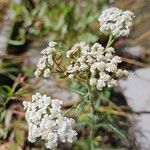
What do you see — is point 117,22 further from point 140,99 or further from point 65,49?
point 140,99

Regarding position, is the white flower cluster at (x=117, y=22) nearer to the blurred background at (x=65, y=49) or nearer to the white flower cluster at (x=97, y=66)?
the white flower cluster at (x=97, y=66)

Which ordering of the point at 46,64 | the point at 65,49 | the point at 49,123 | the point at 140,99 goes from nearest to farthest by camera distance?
1. the point at 49,123
2. the point at 46,64
3. the point at 65,49
4. the point at 140,99

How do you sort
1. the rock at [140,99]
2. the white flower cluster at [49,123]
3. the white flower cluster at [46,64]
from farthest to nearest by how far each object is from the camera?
the rock at [140,99] → the white flower cluster at [46,64] → the white flower cluster at [49,123]

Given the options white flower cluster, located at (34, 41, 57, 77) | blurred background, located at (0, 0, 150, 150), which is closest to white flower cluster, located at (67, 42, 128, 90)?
white flower cluster, located at (34, 41, 57, 77)

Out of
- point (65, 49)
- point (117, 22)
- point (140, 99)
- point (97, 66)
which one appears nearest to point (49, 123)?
point (97, 66)

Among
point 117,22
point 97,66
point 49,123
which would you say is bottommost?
point 49,123

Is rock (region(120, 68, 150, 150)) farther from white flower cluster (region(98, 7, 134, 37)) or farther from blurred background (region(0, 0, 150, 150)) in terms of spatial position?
white flower cluster (region(98, 7, 134, 37))

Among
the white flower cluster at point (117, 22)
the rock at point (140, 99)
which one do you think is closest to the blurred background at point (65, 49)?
the rock at point (140, 99)
